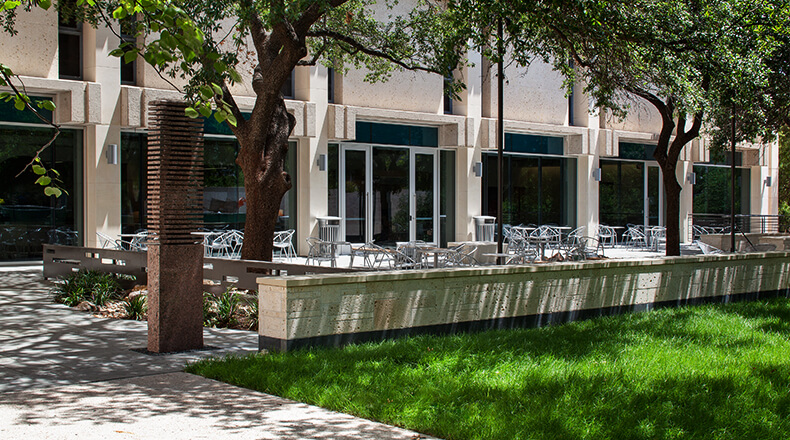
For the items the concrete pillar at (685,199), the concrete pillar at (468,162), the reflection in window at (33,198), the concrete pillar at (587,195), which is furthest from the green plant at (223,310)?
the concrete pillar at (685,199)

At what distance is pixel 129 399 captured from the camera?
6500 mm

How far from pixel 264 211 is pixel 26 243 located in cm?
850

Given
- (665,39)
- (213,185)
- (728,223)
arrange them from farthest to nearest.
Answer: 1. (728,223)
2. (213,185)
3. (665,39)

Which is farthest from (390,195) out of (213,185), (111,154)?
(111,154)

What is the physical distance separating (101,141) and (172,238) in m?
11.4

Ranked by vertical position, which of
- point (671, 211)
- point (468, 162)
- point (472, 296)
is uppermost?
point (468, 162)

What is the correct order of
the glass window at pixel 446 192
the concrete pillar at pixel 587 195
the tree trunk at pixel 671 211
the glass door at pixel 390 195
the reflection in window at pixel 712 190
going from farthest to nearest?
the reflection in window at pixel 712 190 → the concrete pillar at pixel 587 195 → the glass window at pixel 446 192 → the glass door at pixel 390 195 → the tree trunk at pixel 671 211

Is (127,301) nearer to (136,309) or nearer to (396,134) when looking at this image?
(136,309)

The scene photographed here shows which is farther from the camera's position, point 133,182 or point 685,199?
point 685,199

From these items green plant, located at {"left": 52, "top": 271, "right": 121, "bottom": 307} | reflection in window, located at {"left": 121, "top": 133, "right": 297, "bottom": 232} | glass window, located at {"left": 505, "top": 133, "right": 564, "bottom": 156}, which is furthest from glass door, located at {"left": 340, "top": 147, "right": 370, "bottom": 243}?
green plant, located at {"left": 52, "top": 271, "right": 121, "bottom": 307}

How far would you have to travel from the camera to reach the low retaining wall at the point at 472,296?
27.3 ft

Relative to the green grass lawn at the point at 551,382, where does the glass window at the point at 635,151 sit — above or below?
above

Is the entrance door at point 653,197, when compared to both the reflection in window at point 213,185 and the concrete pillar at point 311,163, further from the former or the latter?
the reflection in window at point 213,185

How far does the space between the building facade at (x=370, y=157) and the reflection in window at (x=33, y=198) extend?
3 cm
